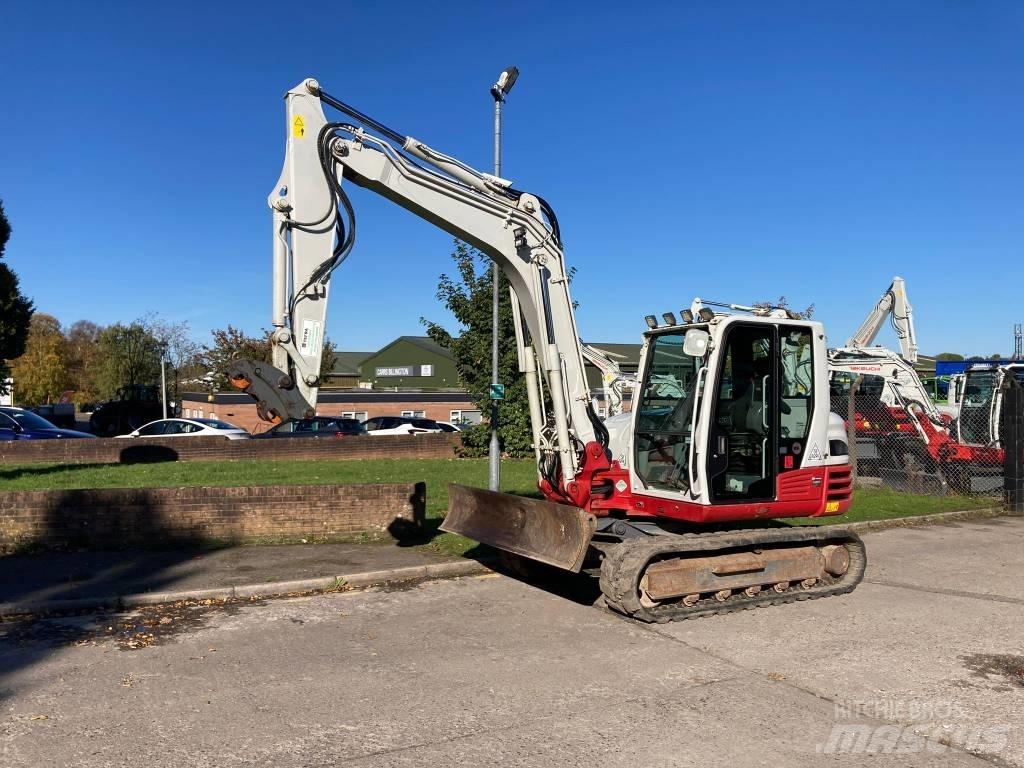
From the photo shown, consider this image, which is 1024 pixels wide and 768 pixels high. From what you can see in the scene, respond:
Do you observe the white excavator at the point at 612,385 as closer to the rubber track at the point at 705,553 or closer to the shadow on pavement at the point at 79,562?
the rubber track at the point at 705,553

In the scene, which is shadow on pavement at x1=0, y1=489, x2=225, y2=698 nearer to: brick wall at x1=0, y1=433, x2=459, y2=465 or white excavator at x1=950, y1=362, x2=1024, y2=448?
brick wall at x1=0, y1=433, x2=459, y2=465

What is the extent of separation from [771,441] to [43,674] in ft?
20.5

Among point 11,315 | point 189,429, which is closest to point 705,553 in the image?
point 189,429

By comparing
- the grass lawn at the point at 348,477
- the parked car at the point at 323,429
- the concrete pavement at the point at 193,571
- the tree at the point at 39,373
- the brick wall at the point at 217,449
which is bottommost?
the concrete pavement at the point at 193,571

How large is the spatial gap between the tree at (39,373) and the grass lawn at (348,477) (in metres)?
50.9

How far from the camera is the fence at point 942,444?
605 inches

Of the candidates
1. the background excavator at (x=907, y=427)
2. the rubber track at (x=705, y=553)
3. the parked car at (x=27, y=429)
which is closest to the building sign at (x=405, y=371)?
the parked car at (x=27, y=429)

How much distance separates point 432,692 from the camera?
5652mm

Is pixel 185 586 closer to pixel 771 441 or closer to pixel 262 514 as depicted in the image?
pixel 262 514

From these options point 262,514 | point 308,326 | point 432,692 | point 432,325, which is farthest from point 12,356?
point 432,692

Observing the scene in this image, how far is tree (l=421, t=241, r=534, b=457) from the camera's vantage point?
22969mm

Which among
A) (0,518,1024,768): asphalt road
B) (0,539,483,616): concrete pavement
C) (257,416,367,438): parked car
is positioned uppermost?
(257,416,367,438): parked car

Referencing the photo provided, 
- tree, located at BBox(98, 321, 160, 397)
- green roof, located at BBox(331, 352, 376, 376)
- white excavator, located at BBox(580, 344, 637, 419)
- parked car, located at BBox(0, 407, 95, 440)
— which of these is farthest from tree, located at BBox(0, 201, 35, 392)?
green roof, located at BBox(331, 352, 376, 376)

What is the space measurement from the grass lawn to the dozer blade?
189cm
